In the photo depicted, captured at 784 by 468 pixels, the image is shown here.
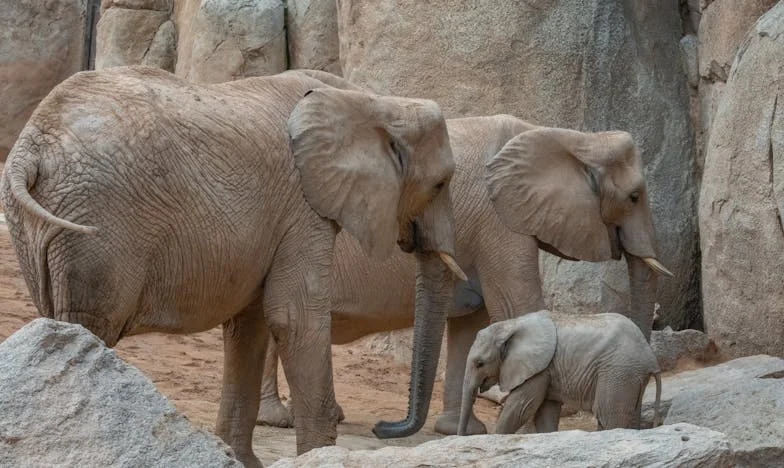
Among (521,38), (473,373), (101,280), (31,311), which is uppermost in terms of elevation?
(521,38)

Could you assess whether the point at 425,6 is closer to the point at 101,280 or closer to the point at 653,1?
the point at 653,1

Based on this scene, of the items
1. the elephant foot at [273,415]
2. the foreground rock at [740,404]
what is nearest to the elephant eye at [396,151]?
the foreground rock at [740,404]

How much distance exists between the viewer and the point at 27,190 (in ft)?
15.9

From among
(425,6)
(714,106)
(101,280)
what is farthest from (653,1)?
(101,280)

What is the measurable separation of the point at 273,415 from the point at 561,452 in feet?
13.8

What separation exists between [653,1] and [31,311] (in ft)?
14.9

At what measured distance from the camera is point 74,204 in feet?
16.1

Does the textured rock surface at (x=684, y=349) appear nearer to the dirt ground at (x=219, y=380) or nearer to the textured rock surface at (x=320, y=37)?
the dirt ground at (x=219, y=380)

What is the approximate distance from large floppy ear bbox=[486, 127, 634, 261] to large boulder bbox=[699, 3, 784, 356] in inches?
54.2

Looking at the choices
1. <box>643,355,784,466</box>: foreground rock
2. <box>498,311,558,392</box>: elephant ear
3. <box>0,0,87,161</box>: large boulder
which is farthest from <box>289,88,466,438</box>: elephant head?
<box>0,0,87,161</box>: large boulder

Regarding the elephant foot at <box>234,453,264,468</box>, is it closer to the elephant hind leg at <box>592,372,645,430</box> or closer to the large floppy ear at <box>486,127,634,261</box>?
the elephant hind leg at <box>592,372,645,430</box>

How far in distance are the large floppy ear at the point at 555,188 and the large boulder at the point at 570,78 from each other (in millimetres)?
2065

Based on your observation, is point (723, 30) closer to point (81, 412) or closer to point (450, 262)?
point (450, 262)

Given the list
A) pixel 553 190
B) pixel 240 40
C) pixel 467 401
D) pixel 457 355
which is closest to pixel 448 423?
pixel 457 355
